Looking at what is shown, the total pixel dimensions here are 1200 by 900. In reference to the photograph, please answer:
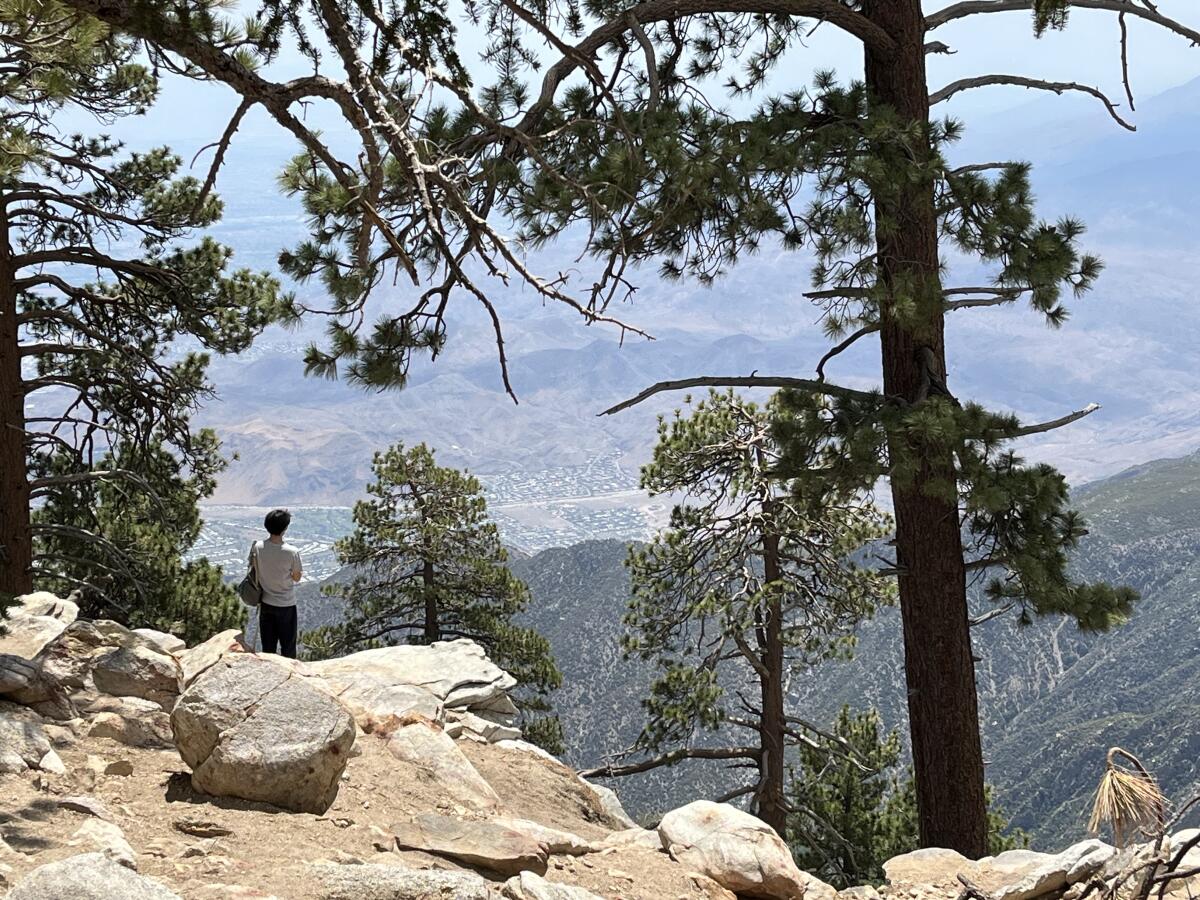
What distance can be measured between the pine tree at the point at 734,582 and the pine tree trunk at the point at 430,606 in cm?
524

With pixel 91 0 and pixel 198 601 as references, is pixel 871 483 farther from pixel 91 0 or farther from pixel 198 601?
pixel 198 601

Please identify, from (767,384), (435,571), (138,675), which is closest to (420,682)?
(138,675)

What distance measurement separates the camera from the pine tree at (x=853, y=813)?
590 inches

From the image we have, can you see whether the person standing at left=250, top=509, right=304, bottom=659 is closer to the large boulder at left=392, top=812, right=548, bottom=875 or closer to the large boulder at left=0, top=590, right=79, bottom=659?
the large boulder at left=0, top=590, right=79, bottom=659

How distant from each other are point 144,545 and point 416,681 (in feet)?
23.6

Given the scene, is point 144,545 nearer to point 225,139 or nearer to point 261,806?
point 261,806

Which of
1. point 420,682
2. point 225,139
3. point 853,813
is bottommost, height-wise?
point 853,813

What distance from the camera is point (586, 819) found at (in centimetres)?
708

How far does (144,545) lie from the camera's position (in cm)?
1440

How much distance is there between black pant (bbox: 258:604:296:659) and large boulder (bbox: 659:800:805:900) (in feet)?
12.2

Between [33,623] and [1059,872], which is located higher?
[33,623]

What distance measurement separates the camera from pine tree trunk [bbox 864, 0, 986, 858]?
8.51m

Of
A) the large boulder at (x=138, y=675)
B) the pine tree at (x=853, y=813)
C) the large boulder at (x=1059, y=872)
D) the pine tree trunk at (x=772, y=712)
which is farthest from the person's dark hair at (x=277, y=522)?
the pine tree at (x=853, y=813)

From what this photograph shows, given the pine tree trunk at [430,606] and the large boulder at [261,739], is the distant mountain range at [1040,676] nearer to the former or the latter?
the pine tree trunk at [430,606]
